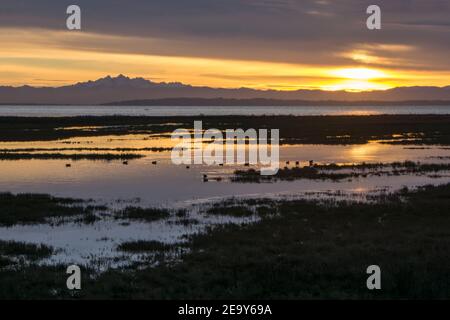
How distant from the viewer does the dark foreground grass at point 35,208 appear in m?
22.4

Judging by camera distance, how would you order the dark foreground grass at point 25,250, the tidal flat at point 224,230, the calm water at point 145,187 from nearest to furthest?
the tidal flat at point 224,230, the dark foreground grass at point 25,250, the calm water at point 145,187

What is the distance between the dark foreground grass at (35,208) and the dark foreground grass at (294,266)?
7.07 m

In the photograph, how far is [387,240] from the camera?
701 inches

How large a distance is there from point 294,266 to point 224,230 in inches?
195

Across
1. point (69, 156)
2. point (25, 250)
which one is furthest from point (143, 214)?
point (69, 156)

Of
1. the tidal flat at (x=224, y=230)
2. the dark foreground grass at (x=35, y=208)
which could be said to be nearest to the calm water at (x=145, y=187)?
the tidal flat at (x=224, y=230)

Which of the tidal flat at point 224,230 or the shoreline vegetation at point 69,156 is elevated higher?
the shoreline vegetation at point 69,156

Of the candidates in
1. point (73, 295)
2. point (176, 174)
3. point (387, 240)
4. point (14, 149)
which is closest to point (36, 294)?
point (73, 295)

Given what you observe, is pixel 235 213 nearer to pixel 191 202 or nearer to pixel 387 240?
pixel 191 202

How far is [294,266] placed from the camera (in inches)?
588

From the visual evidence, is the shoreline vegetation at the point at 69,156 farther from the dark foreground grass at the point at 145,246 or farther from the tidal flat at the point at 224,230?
the dark foreground grass at the point at 145,246

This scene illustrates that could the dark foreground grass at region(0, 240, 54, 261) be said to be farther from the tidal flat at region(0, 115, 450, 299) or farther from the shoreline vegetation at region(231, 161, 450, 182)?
the shoreline vegetation at region(231, 161, 450, 182)

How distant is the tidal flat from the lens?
13.5 metres
